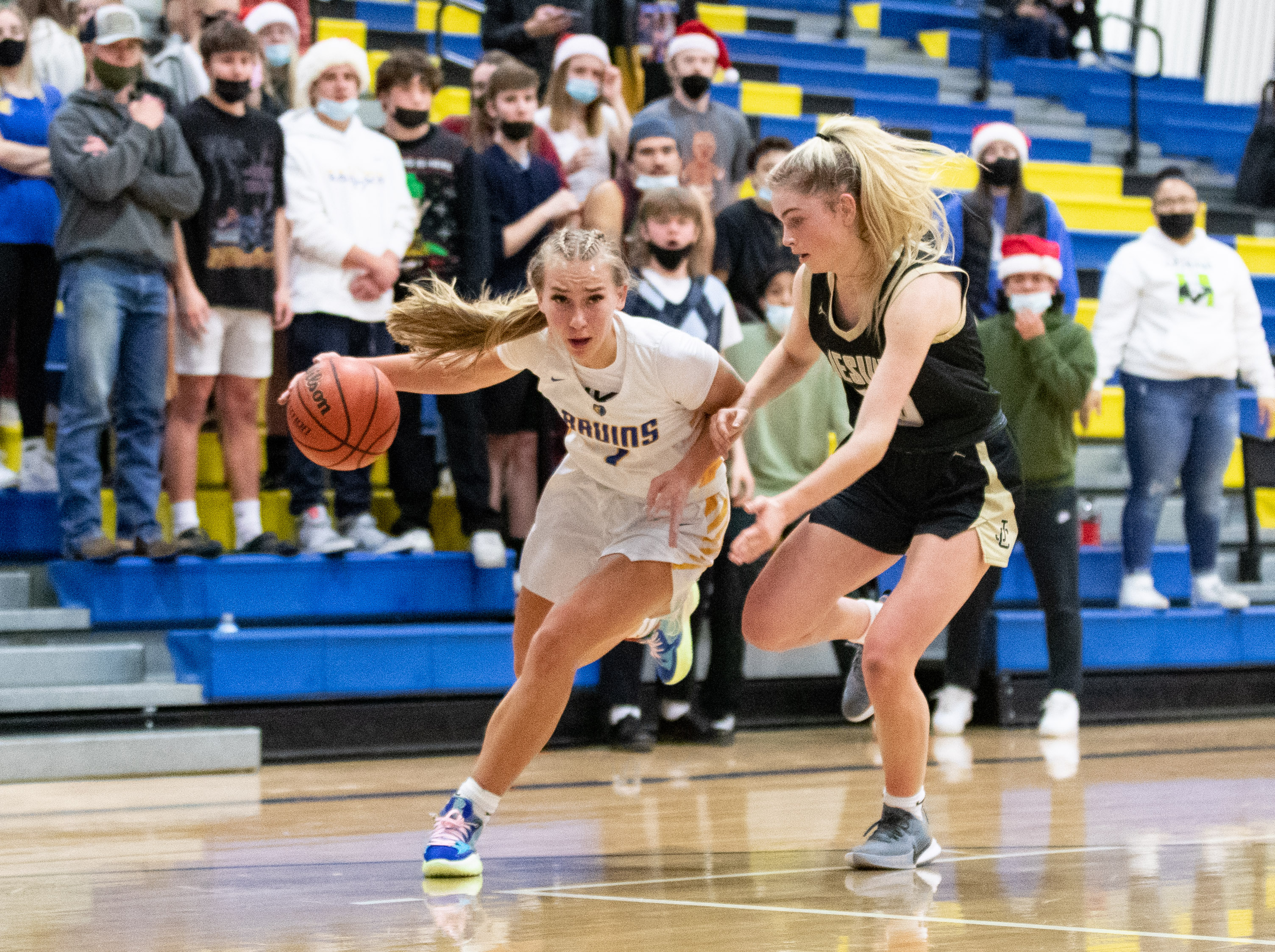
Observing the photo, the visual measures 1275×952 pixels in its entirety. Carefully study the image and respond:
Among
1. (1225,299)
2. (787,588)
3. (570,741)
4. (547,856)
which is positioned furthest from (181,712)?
(1225,299)

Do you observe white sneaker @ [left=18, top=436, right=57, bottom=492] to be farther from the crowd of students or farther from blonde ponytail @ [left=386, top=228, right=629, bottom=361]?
blonde ponytail @ [left=386, top=228, right=629, bottom=361]

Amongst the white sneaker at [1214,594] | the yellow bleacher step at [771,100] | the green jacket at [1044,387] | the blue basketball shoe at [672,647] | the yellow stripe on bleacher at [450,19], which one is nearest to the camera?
the blue basketball shoe at [672,647]

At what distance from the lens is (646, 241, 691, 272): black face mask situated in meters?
5.93

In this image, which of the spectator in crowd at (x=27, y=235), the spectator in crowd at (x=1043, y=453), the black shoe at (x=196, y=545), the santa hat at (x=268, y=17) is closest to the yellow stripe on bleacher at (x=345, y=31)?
the santa hat at (x=268, y=17)

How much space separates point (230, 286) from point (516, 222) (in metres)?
1.22

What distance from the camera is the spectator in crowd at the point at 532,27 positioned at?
7.84 meters

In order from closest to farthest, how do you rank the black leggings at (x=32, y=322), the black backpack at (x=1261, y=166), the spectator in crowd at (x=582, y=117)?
the black leggings at (x=32, y=322) < the spectator in crowd at (x=582, y=117) < the black backpack at (x=1261, y=166)

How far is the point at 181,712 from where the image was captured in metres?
5.59

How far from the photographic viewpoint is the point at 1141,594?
23.4 ft

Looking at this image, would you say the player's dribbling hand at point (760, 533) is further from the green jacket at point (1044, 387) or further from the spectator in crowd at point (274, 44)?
the spectator in crowd at point (274, 44)

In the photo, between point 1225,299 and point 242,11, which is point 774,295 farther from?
point 242,11

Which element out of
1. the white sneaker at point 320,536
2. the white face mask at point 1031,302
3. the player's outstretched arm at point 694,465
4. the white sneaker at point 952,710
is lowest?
the white sneaker at point 952,710

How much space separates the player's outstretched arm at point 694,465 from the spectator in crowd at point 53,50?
3.85 meters

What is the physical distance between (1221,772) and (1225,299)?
2716mm
